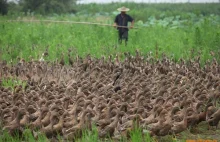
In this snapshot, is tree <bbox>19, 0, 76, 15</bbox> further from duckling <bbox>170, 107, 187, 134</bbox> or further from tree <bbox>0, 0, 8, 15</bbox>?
duckling <bbox>170, 107, 187, 134</bbox>

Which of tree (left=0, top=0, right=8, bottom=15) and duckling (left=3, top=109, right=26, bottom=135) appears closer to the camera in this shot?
duckling (left=3, top=109, right=26, bottom=135)

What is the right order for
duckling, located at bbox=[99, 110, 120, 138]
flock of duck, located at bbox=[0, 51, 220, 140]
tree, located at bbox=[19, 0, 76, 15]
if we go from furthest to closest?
tree, located at bbox=[19, 0, 76, 15] → flock of duck, located at bbox=[0, 51, 220, 140] → duckling, located at bbox=[99, 110, 120, 138]

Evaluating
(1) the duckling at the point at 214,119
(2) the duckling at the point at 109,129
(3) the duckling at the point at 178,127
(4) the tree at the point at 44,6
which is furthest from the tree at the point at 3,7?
(3) the duckling at the point at 178,127

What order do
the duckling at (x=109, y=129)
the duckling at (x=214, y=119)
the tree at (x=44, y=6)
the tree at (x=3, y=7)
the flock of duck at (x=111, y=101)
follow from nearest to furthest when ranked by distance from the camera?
the duckling at (x=109, y=129)
the flock of duck at (x=111, y=101)
the duckling at (x=214, y=119)
the tree at (x=3, y=7)
the tree at (x=44, y=6)

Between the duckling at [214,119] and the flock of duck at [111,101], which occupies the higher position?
the flock of duck at [111,101]

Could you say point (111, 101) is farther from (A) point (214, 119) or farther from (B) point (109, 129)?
(A) point (214, 119)

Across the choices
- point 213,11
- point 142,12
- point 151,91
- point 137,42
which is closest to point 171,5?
point 213,11

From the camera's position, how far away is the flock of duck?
194 inches

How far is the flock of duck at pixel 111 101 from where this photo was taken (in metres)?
4.93

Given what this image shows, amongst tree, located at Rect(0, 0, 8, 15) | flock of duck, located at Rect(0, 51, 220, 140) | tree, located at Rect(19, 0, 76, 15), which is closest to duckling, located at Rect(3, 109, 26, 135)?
flock of duck, located at Rect(0, 51, 220, 140)

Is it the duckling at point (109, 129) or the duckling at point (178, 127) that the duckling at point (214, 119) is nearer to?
the duckling at point (178, 127)

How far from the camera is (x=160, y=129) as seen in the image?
484cm

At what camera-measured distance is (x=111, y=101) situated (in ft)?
17.7

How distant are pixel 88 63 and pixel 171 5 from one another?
27.4m
